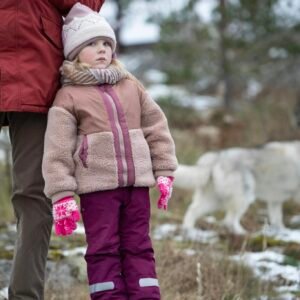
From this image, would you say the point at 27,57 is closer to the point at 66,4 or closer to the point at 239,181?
the point at 66,4

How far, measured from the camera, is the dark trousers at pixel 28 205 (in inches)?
125

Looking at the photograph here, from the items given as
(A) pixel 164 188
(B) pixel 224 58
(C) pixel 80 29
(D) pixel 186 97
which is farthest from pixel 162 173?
(D) pixel 186 97

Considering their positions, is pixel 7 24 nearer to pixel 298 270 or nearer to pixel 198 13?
pixel 298 270

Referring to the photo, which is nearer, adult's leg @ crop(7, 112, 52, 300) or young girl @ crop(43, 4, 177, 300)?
young girl @ crop(43, 4, 177, 300)

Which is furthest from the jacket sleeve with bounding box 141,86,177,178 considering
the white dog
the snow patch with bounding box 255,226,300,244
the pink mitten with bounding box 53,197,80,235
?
the white dog

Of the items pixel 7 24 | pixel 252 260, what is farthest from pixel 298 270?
pixel 7 24

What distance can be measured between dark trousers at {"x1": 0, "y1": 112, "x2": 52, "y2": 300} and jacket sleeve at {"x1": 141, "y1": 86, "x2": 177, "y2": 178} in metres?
0.47

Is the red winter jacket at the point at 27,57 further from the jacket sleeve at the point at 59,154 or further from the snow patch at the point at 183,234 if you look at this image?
the snow patch at the point at 183,234

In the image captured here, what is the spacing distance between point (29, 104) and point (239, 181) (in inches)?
173

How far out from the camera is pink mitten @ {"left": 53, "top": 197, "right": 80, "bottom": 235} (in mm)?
2918

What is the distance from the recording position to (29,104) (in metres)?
3.00

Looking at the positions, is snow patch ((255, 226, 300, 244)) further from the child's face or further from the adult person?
the child's face

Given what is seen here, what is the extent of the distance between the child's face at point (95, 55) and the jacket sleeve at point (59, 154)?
10.7 inches

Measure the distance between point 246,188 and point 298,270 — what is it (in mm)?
2045
